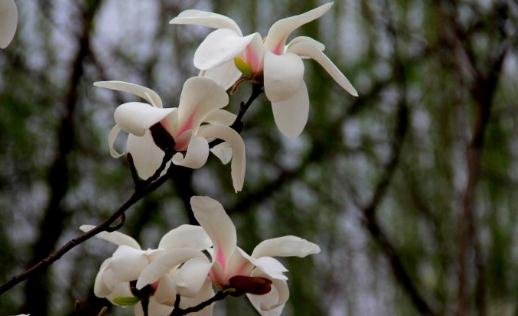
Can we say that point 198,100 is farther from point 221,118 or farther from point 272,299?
point 272,299

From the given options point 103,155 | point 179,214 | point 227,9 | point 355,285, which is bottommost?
point 355,285

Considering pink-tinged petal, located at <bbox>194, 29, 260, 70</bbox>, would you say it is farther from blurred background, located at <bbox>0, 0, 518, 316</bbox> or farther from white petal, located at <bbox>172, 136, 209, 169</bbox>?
blurred background, located at <bbox>0, 0, 518, 316</bbox>

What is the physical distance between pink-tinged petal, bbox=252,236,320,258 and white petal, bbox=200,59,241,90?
0.33ft

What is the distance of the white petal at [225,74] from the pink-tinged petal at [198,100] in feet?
0.10

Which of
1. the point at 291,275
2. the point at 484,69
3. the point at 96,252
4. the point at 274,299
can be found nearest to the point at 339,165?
the point at 291,275

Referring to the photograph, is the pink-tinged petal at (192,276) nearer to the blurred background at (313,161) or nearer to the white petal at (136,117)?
the white petal at (136,117)

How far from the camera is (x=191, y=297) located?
569 mm

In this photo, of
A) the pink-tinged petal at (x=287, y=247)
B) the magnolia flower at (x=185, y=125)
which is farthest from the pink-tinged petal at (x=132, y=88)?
the pink-tinged petal at (x=287, y=247)

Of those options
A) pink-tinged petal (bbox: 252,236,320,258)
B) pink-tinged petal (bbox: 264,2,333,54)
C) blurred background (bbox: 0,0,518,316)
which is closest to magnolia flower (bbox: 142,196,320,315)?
pink-tinged petal (bbox: 252,236,320,258)

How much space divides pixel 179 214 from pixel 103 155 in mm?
184

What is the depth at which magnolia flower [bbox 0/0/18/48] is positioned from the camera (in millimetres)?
507

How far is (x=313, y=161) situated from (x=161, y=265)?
1.20m

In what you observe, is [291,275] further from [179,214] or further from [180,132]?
[180,132]

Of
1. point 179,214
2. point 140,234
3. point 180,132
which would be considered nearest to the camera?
point 180,132
